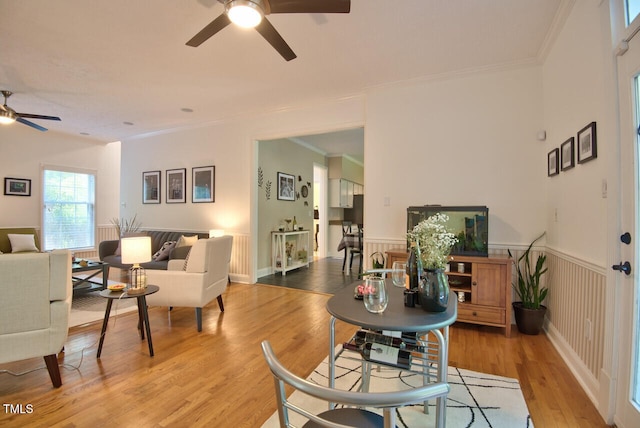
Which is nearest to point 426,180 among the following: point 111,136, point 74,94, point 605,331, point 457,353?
point 457,353

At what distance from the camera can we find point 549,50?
2732mm

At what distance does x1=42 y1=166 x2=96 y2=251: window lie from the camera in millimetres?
5879

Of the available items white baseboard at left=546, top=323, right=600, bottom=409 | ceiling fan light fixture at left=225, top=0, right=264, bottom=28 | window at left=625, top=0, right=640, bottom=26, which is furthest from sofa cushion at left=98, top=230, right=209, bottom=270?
window at left=625, top=0, right=640, bottom=26

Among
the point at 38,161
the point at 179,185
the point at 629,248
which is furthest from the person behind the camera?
the point at 38,161

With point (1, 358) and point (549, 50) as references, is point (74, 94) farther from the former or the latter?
point (549, 50)

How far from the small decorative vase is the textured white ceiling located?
207 centimetres

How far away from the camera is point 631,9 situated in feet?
5.15

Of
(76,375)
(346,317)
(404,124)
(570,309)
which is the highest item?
(404,124)

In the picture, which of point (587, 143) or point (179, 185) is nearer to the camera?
point (587, 143)

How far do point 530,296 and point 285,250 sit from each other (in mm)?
3857

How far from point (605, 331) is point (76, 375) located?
3.42 metres

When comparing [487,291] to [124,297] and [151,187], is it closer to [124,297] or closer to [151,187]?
[124,297]

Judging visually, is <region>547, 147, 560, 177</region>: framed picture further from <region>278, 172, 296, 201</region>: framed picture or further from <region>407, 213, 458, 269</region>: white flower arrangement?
<region>278, 172, 296, 201</region>: framed picture

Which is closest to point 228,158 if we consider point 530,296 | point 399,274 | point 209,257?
point 209,257
